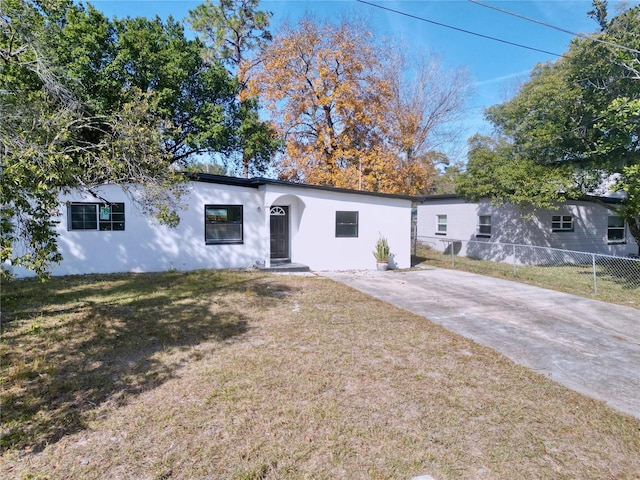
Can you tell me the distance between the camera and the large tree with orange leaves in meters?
17.4

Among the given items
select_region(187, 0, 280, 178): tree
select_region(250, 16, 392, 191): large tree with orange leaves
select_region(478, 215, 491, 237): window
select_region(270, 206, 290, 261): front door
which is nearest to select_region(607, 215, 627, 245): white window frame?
select_region(478, 215, 491, 237): window

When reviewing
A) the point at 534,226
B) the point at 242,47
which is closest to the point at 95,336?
the point at 534,226

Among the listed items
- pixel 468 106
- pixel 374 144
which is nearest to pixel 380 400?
pixel 374 144

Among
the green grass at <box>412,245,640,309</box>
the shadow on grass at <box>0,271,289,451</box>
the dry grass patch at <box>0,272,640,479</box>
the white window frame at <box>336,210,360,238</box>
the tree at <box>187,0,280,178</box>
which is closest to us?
the dry grass patch at <box>0,272,640,479</box>

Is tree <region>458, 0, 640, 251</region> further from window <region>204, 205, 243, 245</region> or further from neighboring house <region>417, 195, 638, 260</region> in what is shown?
window <region>204, 205, 243, 245</region>

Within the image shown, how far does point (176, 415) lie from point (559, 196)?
1447 centimetres

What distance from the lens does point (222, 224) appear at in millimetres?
12109

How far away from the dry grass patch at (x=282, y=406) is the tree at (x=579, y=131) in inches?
299

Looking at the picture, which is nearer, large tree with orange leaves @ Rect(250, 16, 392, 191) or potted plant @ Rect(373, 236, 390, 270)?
potted plant @ Rect(373, 236, 390, 270)

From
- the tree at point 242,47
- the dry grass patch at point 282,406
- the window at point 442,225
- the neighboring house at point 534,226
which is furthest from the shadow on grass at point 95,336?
the window at point 442,225

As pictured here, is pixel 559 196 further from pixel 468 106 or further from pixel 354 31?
pixel 354 31

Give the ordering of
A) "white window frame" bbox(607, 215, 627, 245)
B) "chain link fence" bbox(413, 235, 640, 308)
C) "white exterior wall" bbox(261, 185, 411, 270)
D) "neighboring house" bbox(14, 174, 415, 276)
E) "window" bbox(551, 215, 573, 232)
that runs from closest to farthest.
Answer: "chain link fence" bbox(413, 235, 640, 308) < "neighboring house" bbox(14, 174, 415, 276) < "white exterior wall" bbox(261, 185, 411, 270) < "window" bbox(551, 215, 573, 232) < "white window frame" bbox(607, 215, 627, 245)

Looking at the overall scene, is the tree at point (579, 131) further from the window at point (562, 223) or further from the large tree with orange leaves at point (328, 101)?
the large tree with orange leaves at point (328, 101)

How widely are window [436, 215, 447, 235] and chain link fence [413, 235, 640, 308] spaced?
70 centimetres
